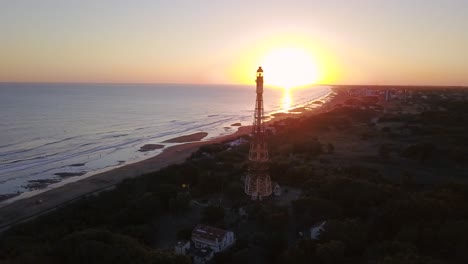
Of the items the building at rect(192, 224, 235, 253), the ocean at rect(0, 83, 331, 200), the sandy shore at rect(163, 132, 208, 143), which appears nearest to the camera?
the building at rect(192, 224, 235, 253)

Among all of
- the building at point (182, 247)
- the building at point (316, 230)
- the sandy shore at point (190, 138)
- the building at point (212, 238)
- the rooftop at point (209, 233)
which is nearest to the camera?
the building at point (182, 247)

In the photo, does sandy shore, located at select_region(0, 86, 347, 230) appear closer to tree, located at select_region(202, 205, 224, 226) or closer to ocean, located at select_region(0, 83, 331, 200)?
ocean, located at select_region(0, 83, 331, 200)

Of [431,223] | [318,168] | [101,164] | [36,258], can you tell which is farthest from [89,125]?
[431,223]

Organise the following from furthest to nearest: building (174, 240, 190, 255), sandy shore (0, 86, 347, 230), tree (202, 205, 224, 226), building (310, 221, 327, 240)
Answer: sandy shore (0, 86, 347, 230)
tree (202, 205, 224, 226)
building (310, 221, 327, 240)
building (174, 240, 190, 255)

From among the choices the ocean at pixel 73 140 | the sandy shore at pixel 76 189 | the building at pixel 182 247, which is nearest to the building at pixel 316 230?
the building at pixel 182 247

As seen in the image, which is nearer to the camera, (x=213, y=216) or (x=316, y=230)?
(x=316, y=230)

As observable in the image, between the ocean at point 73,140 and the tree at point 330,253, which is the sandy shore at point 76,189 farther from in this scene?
the tree at point 330,253

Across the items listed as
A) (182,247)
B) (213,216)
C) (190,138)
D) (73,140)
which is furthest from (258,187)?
(73,140)

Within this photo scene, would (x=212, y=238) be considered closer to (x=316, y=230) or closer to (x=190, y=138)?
(x=316, y=230)

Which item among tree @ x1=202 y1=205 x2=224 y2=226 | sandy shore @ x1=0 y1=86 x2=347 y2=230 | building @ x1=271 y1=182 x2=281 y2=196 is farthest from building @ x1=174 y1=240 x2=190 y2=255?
sandy shore @ x1=0 y1=86 x2=347 y2=230
